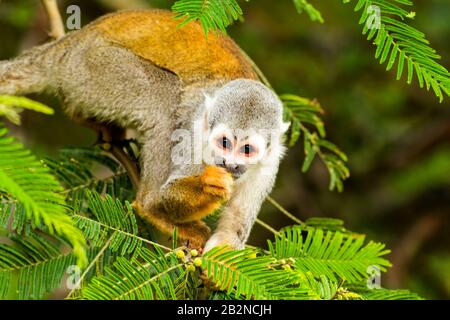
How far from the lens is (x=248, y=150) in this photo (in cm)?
346

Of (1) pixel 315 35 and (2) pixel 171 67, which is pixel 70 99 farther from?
(1) pixel 315 35

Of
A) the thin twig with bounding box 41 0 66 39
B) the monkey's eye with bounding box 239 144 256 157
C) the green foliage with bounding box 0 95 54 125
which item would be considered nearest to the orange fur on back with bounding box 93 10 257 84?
the thin twig with bounding box 41 0 66 39

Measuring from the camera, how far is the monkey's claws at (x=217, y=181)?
345 centimetres

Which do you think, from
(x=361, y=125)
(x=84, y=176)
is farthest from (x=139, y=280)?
(x=361, y=125)

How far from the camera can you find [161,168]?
3887mm

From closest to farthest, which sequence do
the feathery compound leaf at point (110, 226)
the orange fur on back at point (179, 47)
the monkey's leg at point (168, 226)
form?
the feathery compound leaf at point (110, 226) → the monkey's leg at point (168, 226) → the orange fur on back at point (179, 47)

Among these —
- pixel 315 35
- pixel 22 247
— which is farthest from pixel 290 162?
pixel 22 247

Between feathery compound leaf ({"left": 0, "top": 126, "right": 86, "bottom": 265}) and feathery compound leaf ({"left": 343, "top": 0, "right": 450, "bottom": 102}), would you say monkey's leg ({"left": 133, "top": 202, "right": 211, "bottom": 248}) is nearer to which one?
feathery compound leaf ({"left": 343, "top": 0, "right": 450, "bottom": 102})

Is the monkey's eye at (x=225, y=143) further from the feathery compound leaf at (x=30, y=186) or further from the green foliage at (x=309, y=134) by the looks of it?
the feathery compound leaf at (x=30, y=186)

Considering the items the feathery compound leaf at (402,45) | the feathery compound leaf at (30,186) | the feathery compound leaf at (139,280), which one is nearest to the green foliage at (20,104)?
the feathery compound leaf at (30,186)

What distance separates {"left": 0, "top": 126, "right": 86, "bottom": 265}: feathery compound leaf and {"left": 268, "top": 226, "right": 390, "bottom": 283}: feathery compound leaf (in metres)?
1.38

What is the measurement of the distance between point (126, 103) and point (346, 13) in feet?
14.0

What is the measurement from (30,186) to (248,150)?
1.66 m

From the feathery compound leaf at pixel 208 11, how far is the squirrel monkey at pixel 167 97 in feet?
2.92
